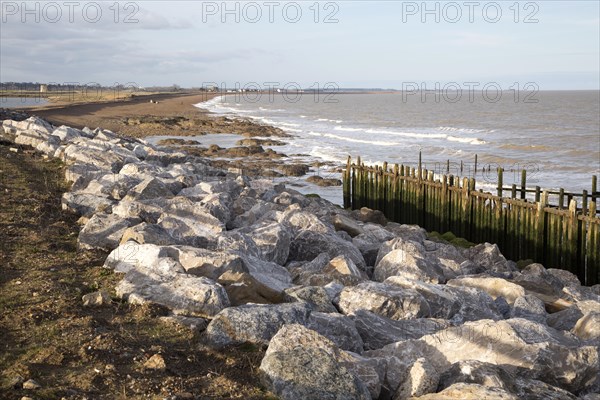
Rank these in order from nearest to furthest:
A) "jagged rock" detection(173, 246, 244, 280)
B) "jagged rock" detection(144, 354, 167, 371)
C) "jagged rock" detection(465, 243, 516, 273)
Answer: "jagged rock" detection(144, 354, 167, 371), "jagged rock" detection(173, 246, 244, 280), "jagged rock" detection(465, 243, 516, 273)

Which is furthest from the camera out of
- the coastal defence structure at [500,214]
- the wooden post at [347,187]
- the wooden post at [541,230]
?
the wooden post at [347,187]

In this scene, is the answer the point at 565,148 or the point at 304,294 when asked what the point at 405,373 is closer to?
the point at 304,294

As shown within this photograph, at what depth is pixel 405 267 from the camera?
30.1 ft

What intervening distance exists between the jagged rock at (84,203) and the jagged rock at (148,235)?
253cm

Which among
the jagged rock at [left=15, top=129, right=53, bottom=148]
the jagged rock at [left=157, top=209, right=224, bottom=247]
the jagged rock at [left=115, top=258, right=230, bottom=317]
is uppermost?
the jagged rock at [left=15, top=129, right=53, bottom=148]

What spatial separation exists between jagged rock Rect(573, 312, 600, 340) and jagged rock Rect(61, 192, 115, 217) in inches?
289

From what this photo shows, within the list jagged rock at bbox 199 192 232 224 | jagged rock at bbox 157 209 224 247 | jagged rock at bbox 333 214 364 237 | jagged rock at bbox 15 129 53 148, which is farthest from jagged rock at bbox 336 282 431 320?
jagged rock at bbox 15 129 53 148

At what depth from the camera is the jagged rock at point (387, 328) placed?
648 cm

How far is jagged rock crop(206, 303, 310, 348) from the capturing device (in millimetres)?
6035

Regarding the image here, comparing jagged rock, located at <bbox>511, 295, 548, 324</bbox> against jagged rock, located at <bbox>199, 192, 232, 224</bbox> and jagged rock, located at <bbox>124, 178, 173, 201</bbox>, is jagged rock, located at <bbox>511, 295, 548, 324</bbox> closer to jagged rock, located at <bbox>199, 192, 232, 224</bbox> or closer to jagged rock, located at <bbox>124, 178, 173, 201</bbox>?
jagged rock, located at <bbox>199, 192, 232, 224</bbox>

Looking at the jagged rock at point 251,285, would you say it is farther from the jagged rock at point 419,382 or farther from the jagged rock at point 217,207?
the jagged rock at point 217,207

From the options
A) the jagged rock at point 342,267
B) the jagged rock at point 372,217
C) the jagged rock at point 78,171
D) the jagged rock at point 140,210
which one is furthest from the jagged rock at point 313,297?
the jagged rock at point 372,217

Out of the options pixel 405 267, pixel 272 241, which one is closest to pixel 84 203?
pixel 272 241

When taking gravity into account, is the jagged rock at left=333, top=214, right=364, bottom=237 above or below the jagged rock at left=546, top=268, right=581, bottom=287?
above
